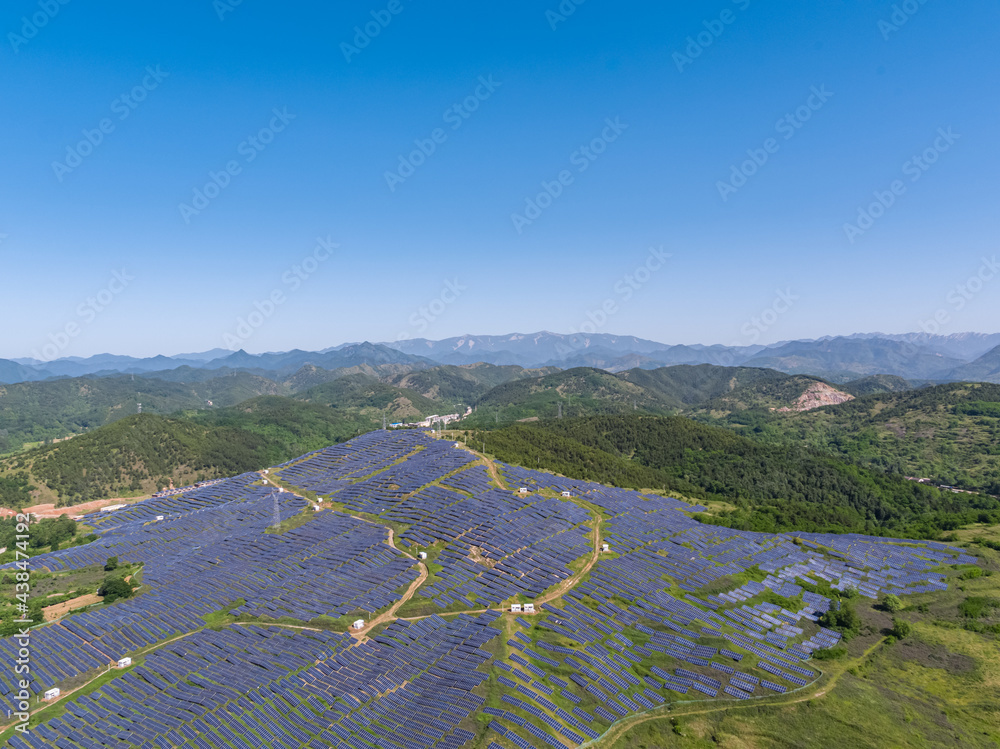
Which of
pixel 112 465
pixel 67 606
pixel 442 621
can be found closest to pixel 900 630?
pixel 442 621

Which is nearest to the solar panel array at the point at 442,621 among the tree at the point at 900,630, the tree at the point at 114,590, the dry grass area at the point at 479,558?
the dry grass area at the point at 479,558

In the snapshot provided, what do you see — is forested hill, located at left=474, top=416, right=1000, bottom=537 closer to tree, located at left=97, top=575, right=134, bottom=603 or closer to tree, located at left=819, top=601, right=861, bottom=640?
tree, located at left=819, top=601, right=861, bottom=640

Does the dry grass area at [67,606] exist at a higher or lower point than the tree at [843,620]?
higher

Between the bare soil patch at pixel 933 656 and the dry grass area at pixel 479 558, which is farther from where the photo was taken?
the dry grass area at pixel 479 558

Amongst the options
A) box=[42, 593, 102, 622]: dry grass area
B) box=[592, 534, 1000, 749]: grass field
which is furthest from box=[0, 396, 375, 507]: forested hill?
box=[592, 534, 1000, 749]: grass field

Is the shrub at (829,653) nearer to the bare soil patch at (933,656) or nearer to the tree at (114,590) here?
the bare soil patch at (933,656)

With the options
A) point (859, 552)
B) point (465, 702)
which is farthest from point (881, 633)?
point (465, 702)

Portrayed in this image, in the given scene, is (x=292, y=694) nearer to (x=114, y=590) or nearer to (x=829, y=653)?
(x=114, y=590)
